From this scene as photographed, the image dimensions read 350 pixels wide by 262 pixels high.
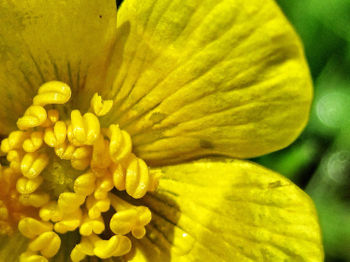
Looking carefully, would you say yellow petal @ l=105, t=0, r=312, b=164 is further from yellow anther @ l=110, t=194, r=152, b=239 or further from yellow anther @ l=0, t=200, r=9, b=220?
yellow anther @ l=0, t=200, r=9, b=220

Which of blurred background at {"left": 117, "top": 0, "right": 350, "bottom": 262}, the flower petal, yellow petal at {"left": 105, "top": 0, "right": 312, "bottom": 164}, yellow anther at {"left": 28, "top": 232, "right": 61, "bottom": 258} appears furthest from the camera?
blurred background at {"left": 117, "top": 0, "right": 350, "bottom": 262}

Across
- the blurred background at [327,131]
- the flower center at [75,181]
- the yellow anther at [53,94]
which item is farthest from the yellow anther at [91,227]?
the blurred background at [327,131]

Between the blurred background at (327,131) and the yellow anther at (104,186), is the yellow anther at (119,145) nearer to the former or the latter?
the yellow anther at (104,186)

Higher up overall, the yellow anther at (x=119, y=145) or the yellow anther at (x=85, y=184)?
the yellow anther at (x=119, y=145)

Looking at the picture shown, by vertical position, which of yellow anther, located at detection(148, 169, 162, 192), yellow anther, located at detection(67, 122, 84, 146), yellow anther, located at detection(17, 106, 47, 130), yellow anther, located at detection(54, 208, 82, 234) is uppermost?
yellow anther, located at detection(17, 106, 47, 130)

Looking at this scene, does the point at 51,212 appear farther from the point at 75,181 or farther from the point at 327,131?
the point at 327,131

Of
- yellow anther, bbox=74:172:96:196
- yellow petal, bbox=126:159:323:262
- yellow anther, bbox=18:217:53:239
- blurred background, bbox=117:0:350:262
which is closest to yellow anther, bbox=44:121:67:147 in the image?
yellow anther, bbox=74:172:96:196

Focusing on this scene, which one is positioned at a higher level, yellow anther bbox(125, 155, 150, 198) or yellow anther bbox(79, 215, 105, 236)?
yellow anther bbox(125, 155, 150, 198)
